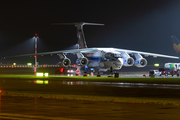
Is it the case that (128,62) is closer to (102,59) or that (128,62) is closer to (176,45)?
(102,59)

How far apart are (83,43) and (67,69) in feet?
19.7

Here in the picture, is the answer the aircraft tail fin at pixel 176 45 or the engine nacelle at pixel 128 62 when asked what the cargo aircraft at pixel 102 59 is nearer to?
the engine nacelle at pixel 128 62

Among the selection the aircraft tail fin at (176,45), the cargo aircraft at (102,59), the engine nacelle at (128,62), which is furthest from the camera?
the aircraft tail fin at (176,45)

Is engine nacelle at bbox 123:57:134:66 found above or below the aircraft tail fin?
below

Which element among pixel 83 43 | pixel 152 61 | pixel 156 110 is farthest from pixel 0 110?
pixel 152 61

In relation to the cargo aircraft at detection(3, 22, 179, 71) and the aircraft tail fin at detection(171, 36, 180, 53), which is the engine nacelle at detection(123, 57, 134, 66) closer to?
the cargo aircraft at detection(3, 22, 179, 71)

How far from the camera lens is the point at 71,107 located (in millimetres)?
11469

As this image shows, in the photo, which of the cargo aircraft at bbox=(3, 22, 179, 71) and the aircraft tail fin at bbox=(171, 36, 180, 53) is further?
the aircraft tail fin at bbox=(171, 36, 180, 53)

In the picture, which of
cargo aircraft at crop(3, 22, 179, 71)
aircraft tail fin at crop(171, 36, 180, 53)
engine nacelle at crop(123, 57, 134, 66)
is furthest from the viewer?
aircraft tail fin at crop(171, 36, 180, 53)

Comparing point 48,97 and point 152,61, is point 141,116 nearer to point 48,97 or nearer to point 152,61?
point 48,97

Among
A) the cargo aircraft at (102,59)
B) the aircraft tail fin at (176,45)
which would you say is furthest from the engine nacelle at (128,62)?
the aircraft tail fin at (176,45)

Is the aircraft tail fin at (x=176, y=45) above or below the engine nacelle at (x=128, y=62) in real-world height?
above

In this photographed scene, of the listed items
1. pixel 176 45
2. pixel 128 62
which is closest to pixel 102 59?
pixel 128 62

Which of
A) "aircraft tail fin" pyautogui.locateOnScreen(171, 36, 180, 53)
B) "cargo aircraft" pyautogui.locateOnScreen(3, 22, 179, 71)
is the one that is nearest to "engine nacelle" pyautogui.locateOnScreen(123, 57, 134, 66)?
"cargo aircraft" pyautogui.locateOnScreen(3, 22, 179, 71)
